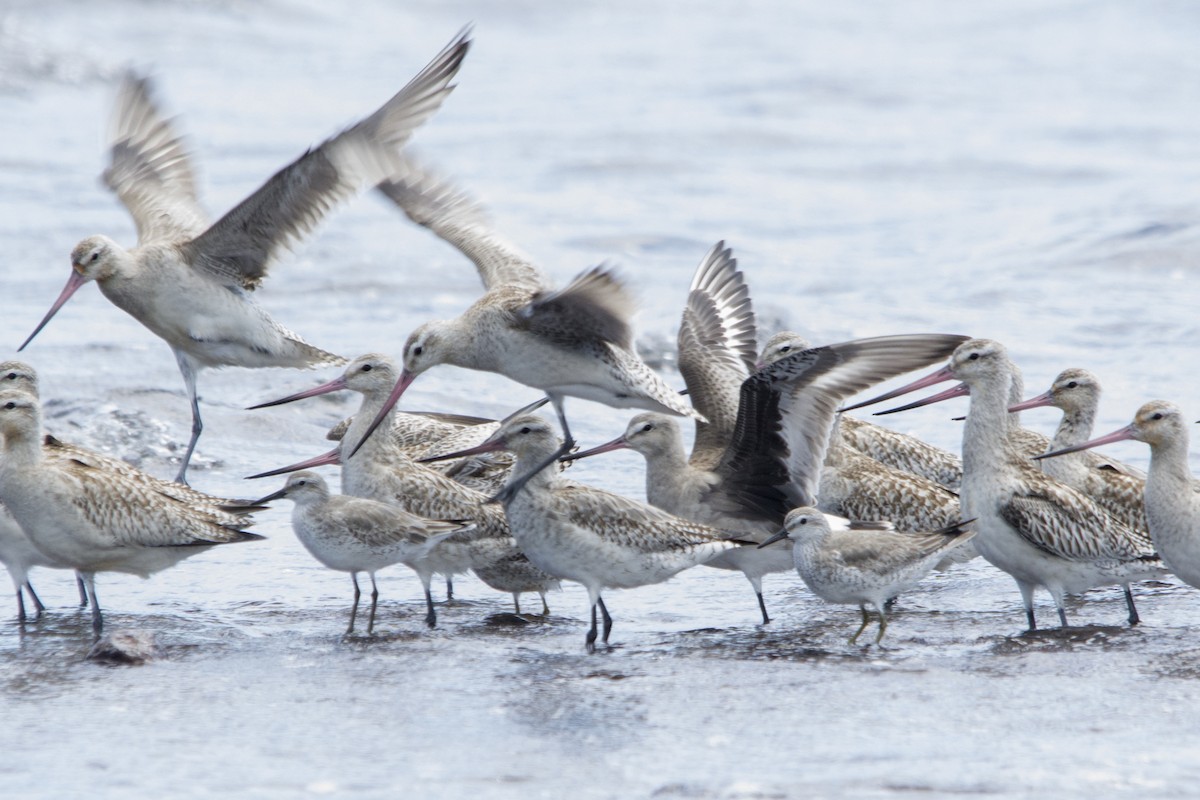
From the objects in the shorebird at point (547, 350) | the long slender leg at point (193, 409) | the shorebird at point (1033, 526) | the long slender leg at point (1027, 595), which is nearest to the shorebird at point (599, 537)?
the shorebird at point (547, 350)

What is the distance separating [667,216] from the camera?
71.4ft

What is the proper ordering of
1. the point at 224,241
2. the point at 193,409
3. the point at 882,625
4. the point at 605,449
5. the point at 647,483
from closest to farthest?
the point at 882,625
the point at 605,449
the point at 647,483
the point at 224,241
the point at 193,409

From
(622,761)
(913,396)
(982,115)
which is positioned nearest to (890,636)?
(622,761)

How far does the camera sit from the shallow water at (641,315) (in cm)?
615

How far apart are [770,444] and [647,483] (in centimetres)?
79

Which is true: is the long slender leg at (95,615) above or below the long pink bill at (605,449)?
below

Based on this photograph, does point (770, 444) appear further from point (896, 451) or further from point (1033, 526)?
point (896, 451)

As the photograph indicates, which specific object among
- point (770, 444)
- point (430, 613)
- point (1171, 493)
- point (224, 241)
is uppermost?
point (224, 241)

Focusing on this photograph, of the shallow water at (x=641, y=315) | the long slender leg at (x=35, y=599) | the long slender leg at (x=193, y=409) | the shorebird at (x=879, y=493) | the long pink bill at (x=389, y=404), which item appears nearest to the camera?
the shallow water at (x=641, y=315)

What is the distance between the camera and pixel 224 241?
11.1 m

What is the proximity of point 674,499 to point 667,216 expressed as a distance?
1307 centimetres

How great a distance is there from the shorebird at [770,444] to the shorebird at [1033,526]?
1.55 ft

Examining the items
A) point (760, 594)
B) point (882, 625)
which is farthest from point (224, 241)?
point (882, 625)

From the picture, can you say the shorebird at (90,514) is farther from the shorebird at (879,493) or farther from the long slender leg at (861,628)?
the shorebird at (879,493)
